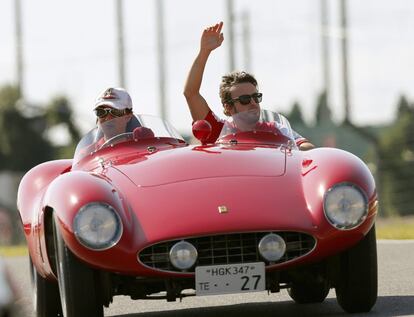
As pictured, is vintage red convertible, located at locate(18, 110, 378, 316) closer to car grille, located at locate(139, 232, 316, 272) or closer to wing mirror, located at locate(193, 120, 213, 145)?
car grille, located at locate(139, 232, 316, 272)

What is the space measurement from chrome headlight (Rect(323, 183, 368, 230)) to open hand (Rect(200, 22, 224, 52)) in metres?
2.78

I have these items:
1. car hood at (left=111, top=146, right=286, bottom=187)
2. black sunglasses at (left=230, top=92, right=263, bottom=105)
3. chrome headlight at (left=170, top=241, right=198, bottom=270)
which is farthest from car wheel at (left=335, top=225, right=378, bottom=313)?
black sunglasses at (left=230, top=92, right=263, bottom=105)

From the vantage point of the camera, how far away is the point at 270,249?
360 inches

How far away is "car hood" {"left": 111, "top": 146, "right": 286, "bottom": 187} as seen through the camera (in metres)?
9.77

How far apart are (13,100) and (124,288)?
63.4 metres

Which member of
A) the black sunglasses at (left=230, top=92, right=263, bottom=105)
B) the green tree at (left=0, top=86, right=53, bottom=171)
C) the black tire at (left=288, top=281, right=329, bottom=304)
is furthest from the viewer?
the green tree at (left=0, top=86, right=53, bottom=171)

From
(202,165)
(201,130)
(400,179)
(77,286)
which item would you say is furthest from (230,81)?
(400,179)

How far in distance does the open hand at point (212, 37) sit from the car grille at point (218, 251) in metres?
2.94

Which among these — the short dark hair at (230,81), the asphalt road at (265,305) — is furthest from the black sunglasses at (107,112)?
the asphalt road at (265,305)

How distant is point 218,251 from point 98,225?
692 millimetres

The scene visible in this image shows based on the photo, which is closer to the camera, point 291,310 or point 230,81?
point 291,310

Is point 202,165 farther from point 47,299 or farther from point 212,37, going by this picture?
point 212,37

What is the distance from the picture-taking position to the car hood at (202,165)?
9773mm

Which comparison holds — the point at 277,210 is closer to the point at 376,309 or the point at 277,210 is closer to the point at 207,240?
the point at 207,240
